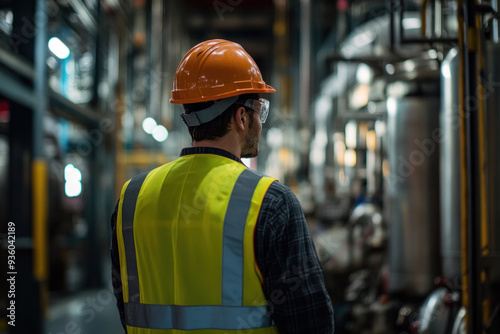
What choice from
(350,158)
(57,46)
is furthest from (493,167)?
(57,46)

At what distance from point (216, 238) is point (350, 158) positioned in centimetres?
723

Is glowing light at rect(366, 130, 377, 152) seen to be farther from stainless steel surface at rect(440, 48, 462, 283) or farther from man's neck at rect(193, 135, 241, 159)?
man's neck at rect(193, 135, 241, 159)

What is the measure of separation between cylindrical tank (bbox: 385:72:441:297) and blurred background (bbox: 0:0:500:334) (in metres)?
0.01

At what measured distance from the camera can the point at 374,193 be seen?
6.86 meters

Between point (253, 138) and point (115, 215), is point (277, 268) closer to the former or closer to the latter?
point (253, 138)

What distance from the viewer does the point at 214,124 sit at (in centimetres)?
197

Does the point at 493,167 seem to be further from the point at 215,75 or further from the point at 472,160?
the point at 215,75

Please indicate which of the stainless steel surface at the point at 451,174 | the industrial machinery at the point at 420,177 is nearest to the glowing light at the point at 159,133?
the industrial machinery at the point at 420,177

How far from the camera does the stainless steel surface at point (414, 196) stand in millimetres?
5484

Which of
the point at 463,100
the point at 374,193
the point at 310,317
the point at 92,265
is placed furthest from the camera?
the point at 92,265

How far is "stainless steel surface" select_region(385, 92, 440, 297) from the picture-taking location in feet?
18.0

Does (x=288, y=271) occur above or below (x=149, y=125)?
below

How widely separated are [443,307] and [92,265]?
8.02 metres

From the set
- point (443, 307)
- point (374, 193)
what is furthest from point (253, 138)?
point (374, 193)
